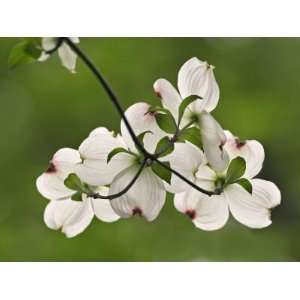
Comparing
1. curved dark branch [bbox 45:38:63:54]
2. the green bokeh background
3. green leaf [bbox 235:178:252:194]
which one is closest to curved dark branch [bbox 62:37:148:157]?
curved dark branch [bbox 45:38:63:54]

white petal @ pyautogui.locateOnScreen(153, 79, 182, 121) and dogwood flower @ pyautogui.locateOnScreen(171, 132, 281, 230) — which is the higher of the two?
white petal @ pyautogui.locateOnScreen(153, 79, 182, 121)

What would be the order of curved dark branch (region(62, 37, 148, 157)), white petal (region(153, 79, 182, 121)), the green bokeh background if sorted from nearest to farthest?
1. curved dark branch (region(62, 37, 148, 157))
2. white petal (region(153, 79, 182, 121))
3. the green bokeh background

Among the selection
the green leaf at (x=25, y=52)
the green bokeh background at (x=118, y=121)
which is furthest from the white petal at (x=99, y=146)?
the green bokeh background at (x=118, y=121)

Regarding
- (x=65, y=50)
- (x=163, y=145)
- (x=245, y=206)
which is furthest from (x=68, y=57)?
(x=245, y=206)

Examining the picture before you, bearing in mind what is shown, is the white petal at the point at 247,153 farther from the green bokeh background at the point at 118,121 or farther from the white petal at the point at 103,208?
the green bokeh background at the point at 118,121

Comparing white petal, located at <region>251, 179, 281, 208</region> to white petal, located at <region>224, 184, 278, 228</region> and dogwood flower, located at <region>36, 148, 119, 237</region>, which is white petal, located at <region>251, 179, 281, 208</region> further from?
dogwood flower, located at <region>36, 148, 119, 237</region>

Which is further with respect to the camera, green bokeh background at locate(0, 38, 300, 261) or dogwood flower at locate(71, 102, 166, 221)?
green bokeh background at locate(0, 38, 300, 261)

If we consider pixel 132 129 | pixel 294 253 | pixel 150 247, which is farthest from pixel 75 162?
pixel 294 253
